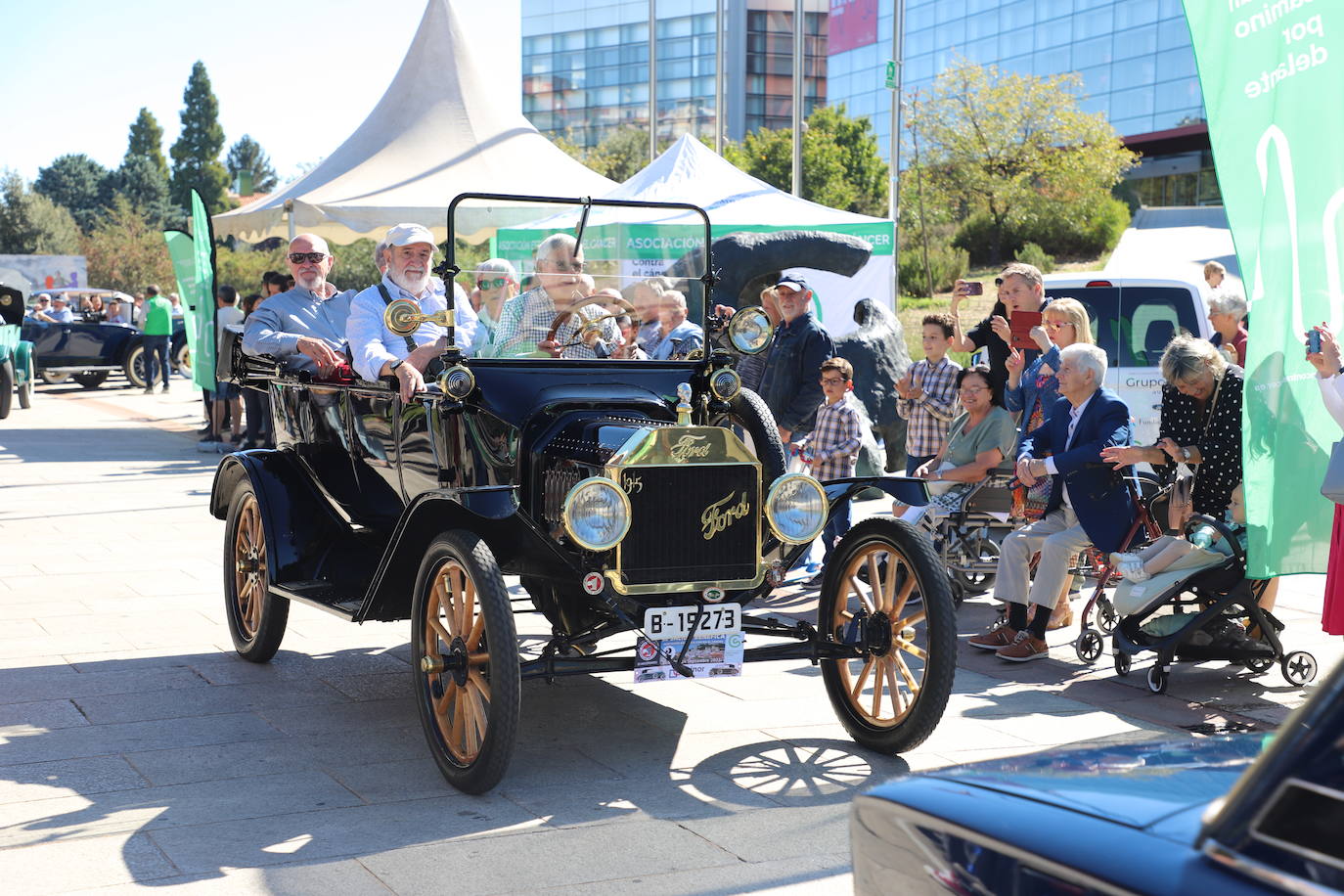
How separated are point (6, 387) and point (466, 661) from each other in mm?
17590

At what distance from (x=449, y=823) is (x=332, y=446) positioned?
2608mm

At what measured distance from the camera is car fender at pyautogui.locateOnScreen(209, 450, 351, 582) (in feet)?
20.1

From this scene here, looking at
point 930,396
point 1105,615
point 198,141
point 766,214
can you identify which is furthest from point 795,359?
point 198,141

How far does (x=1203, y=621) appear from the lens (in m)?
6.12

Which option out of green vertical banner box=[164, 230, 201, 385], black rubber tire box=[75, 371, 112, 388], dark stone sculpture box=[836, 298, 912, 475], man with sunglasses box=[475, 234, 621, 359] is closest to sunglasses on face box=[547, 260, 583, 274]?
man with sunglasses box=[475, 234, 621, 359]

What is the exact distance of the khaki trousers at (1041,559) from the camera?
679cm

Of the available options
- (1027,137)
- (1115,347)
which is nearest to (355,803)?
(1115,347)

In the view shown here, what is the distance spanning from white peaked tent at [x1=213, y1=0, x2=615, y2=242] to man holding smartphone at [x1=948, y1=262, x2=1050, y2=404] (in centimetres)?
802

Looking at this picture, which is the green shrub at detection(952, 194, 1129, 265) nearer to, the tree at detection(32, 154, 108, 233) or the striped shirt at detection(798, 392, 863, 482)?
the striped shirt at detection(798, 392, 863, 482)

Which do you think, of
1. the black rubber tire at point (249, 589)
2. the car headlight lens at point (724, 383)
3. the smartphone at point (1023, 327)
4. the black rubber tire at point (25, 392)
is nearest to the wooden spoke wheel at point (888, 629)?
the car headlight lens at point (724, 383)

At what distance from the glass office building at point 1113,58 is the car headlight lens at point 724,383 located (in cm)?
5035

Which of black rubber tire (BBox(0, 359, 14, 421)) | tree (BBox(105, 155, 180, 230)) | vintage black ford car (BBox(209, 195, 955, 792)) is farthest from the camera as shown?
tree (BBox(105, 155, 180, 230))

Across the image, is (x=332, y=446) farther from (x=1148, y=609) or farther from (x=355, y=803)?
(x=1148, y=609)

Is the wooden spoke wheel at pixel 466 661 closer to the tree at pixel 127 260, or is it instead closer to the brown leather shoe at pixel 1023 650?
the brown leather shoe at pixel 1023 650
